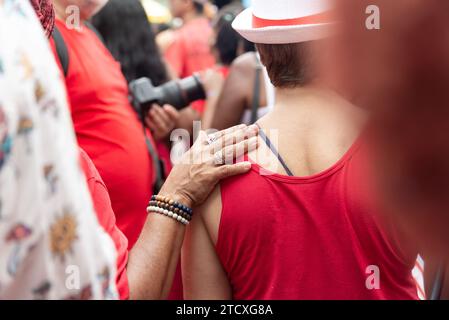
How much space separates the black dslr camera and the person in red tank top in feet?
4.37

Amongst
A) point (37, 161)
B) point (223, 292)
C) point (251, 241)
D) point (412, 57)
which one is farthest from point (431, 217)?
point (223, 292)

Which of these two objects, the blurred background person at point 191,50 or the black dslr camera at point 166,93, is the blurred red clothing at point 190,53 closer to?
the blurred background person at point 191,50

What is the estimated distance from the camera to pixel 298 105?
1.55 meters

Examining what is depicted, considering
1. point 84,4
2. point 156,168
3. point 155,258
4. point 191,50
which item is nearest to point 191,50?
point 191,50

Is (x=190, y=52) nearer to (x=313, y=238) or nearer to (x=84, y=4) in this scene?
(x=84, y=4)

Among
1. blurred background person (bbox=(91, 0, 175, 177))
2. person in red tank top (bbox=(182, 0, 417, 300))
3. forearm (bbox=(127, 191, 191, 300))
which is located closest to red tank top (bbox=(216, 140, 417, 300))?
person in red tank top (bbox=(182, 0, 417, 300))

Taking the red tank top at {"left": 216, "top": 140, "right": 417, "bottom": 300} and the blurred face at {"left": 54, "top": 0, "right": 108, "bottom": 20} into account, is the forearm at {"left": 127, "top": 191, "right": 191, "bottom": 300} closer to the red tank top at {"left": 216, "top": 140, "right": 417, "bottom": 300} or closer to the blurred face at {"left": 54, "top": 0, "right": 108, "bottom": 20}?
the red tank top at {"left": 216, "top": 140, "right": 417, "bottom": 300}

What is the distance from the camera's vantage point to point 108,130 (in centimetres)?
264

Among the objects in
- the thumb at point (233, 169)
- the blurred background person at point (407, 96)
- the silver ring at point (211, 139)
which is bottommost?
the thumb at point (233, 169)

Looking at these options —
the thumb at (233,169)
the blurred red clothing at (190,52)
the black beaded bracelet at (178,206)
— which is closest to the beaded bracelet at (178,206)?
the black beaded bracelet at (178,206)

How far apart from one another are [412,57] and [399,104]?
4 cm

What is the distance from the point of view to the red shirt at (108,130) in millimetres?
2574

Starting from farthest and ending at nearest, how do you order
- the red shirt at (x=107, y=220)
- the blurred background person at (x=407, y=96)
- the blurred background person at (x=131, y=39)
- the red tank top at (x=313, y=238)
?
1. the blurred background person at (x=131, y=39)
2. the red tank top at (x=313, y=238)
3. the red shirt at (x=107, y=220)
4. the blurred background person at (x=407, y=96)

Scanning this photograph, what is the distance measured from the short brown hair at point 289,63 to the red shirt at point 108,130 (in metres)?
1.18
